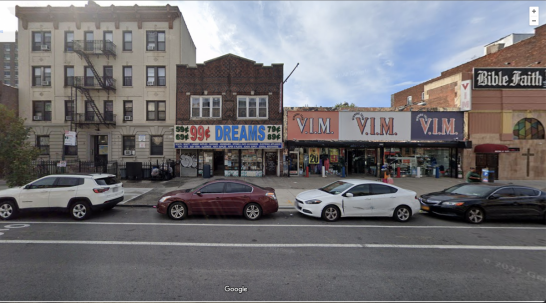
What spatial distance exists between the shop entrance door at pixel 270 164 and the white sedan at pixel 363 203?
35.3 feet

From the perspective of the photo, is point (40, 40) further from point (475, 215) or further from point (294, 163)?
point (475, 215)

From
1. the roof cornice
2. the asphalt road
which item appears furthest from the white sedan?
the roof cornice

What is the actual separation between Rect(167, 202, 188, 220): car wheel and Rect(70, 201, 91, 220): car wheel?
264 centimetres

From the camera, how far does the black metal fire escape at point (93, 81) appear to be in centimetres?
1842

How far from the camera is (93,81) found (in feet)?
62.9

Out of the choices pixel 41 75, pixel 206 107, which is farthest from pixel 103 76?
pixel 206 107

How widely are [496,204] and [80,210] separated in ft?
45.4

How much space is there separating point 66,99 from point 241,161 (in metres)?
15.3

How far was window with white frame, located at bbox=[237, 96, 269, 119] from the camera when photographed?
18438 millimetres

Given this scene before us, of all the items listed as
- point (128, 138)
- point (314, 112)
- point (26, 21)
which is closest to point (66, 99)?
point (128, 138)

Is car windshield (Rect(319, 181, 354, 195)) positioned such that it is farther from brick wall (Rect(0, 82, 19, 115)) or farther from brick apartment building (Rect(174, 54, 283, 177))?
brick wall (Rect(0, 82, 19, 115))

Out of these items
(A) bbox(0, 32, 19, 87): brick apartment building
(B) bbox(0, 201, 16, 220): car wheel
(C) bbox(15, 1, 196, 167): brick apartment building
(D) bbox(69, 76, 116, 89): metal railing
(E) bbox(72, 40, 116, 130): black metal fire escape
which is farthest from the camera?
(A) bbox(0, 32, 19, 87): brick apartment building

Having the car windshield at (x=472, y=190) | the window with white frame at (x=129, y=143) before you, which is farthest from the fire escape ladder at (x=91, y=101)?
the car windshield at (x=472, y=190)

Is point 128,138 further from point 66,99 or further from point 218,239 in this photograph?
point 218,239
